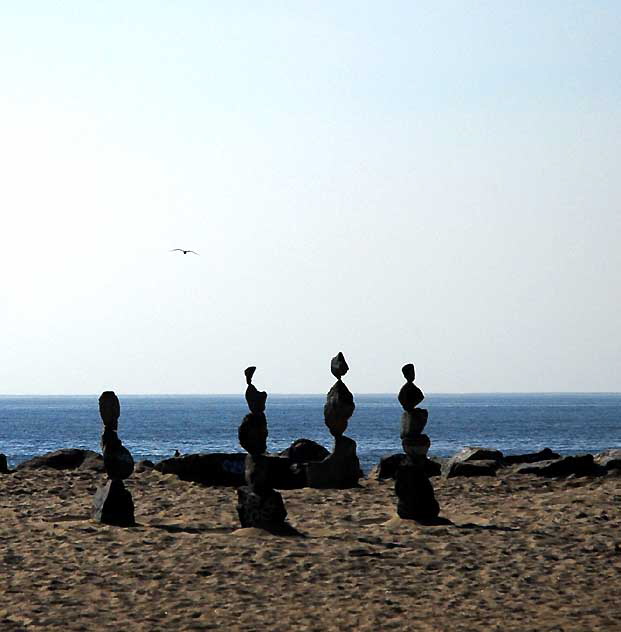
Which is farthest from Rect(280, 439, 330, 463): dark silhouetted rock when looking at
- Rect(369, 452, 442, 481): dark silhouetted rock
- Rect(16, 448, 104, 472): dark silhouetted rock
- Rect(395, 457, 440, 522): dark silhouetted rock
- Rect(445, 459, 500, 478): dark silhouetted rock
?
Rect(395, 457, 440, 522): dark silhouetted rock

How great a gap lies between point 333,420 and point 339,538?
7202mm

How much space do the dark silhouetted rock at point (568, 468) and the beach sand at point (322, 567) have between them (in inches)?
130

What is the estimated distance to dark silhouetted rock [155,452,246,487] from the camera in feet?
88.8

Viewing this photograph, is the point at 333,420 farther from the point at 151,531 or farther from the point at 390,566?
the point at 390,566

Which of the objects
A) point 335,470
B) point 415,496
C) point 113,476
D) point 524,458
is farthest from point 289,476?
point 524,458

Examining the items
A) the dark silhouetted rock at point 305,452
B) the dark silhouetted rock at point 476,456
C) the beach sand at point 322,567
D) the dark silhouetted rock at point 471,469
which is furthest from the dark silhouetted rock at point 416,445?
the dark silhouetted rock at point 305,452

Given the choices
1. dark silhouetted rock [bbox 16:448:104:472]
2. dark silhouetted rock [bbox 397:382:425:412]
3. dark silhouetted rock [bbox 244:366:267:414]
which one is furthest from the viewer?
dark silhouetted rock [bbox 16:448:104:472]

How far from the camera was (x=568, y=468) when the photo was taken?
2794 cm

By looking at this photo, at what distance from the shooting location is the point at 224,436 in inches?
4358

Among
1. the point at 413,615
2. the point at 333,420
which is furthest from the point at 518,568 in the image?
the point at 333,420

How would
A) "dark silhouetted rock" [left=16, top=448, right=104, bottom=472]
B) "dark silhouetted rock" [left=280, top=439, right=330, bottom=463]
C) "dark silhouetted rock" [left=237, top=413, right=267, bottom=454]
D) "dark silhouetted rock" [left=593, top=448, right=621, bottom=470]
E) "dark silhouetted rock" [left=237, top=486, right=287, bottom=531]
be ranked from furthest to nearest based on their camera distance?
"dark silhouetted rock" [left=16, top=448, right=104, bottom=472]
"dark silhouetted rock" [left=280, top=439, right=330, bottom=463]
"dark silhouetted rock" [left=593, top=448, right=621, bottom=470]
"dark silhouetted rock" [left=237, top=413, right=267, bottom=454]
"dark silhouetted rock" [left=237, top=486, right=287, bottom=531]

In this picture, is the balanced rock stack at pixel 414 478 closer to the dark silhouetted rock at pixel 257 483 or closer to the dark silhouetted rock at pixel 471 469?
the dark silhouetted rock at pixel 257 483

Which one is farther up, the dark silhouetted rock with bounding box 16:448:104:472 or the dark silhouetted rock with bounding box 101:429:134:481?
the dark silhouetted rock with bounding box 101:429:134:481

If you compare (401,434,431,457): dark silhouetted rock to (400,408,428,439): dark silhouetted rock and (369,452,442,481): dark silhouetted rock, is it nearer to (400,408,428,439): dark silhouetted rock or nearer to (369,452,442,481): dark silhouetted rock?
(400,408,428,439): dark silhouetted rock
